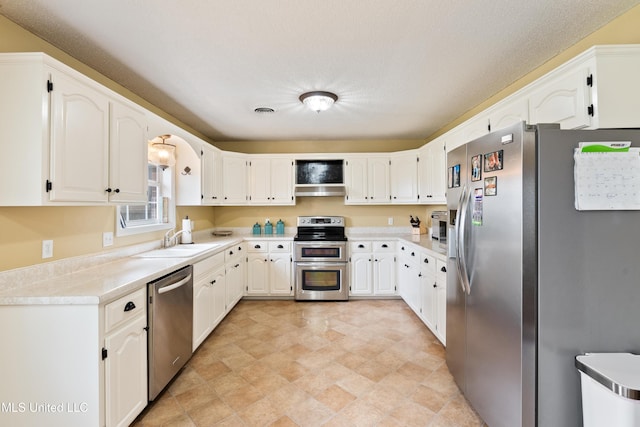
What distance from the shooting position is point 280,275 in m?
3.93

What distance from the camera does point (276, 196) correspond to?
4219 millimetres

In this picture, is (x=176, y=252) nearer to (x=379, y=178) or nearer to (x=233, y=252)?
(x=233, y=252)

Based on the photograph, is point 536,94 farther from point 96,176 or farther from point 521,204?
point 96,176

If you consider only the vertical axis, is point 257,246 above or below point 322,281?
above

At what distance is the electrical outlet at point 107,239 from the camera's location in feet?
7.28

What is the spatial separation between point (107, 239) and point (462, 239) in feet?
9.04

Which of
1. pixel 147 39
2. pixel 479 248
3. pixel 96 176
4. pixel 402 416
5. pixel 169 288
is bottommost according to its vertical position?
pixel 402 416

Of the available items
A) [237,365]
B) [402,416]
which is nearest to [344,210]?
[237,365]

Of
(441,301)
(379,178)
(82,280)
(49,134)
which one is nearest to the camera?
(49,134)

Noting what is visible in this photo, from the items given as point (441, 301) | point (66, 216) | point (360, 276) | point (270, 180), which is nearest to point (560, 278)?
point (441, 301)

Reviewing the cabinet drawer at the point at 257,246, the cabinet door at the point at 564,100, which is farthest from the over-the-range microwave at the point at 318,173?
the cabinet door at the point at 564,100

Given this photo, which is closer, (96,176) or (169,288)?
(96,176)

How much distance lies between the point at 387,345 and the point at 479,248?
60.4 inches

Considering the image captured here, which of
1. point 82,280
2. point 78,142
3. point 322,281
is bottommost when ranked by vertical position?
point 322,281
